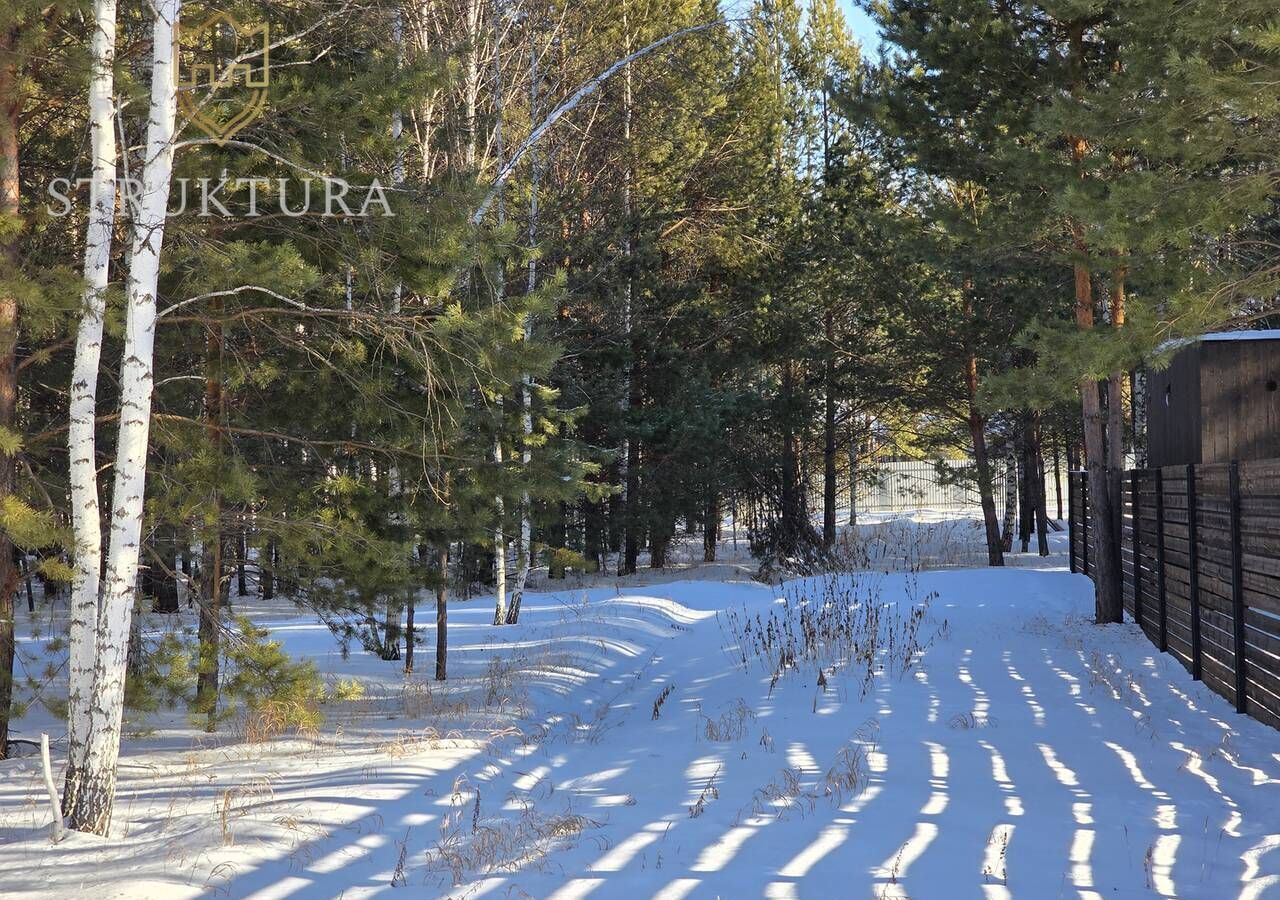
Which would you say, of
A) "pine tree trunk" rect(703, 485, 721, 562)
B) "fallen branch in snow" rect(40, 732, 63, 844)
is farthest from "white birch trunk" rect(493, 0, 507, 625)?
"pine tree trunk" rect(703, 485, 721, 562)

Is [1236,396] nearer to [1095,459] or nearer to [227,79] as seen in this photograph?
[1095,459]

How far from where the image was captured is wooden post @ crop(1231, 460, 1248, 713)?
24.1 ft

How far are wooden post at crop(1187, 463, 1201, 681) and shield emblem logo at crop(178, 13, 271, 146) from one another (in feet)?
24.3

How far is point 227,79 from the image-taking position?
22.6 ft

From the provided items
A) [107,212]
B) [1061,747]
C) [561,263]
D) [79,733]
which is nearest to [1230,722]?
[1061,747]

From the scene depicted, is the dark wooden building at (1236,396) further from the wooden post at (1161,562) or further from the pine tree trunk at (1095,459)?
the wooden post at (1161,562)

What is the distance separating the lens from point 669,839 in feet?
16.6

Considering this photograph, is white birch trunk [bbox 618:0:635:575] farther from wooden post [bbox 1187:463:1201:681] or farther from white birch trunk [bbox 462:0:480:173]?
wooden post [bbox 1187:463:1201:681]

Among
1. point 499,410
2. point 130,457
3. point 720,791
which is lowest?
point 720,791

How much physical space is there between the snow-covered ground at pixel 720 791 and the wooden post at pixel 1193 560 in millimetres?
236

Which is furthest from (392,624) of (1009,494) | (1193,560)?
(1009,494)

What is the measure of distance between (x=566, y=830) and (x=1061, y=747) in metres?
3.25

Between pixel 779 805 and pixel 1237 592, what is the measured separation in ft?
13.0

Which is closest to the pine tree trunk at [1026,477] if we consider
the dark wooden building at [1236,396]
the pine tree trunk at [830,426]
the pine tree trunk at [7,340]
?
the pine tree trunk at [830,426]
